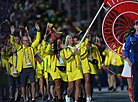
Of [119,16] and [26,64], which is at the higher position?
[119,16]

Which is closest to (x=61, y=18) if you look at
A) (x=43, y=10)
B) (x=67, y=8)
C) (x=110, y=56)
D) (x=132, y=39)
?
(x=43, y=10)

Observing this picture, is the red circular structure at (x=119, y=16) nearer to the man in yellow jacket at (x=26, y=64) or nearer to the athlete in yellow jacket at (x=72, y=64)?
the athlete in yellow jacket at (x=72, y=64)

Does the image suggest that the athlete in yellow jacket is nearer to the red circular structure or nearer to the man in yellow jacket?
the red circular structure

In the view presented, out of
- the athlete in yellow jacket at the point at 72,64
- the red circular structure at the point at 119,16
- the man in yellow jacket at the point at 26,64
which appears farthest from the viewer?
the man in yellow jacket at the point at 26,64

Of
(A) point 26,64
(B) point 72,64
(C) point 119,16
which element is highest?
(C) point 119,16

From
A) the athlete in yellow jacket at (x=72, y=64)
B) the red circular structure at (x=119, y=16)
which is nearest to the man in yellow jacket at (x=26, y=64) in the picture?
the athlete in yellow jacket at (x=72, y=64)

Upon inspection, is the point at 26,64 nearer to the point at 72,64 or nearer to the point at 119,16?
the point at 72,64

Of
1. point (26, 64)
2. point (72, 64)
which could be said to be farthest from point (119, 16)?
point (26, 64)

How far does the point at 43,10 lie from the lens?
1288 inches

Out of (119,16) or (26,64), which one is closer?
(119,16)

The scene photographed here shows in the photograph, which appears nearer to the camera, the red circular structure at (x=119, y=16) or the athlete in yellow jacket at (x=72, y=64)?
the red circular structure at (x=119, y=16)

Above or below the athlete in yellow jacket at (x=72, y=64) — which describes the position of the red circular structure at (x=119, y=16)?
above

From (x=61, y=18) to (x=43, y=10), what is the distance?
4.04 m

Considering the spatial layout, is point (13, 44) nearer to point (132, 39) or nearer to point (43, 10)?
point (132, 39)
